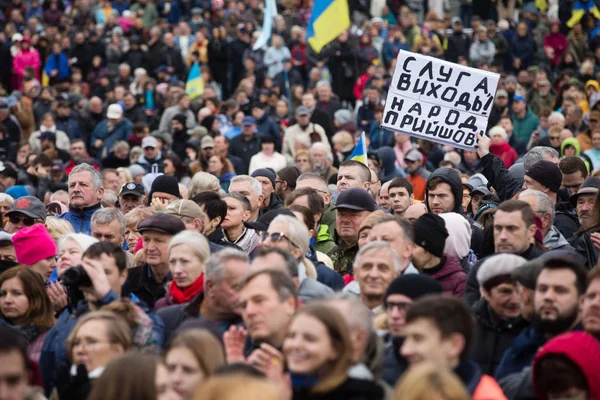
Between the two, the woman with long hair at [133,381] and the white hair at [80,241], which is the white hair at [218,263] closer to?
the white hair at [80,241]

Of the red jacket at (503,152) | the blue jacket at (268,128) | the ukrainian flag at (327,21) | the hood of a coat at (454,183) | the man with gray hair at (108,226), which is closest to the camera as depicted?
the man with gray hair at (108,226)

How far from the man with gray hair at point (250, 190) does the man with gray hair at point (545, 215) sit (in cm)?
328

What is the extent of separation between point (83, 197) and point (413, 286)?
18.2 ft

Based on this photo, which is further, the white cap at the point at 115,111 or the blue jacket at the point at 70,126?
the blue jacket at the point at 70,126

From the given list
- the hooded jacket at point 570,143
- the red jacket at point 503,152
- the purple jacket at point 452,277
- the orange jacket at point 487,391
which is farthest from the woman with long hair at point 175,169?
the orange jacket at point 487,391

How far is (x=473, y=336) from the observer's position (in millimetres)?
6043

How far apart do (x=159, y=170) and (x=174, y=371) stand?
471 inches

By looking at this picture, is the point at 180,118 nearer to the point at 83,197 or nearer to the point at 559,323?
the point at 83,197

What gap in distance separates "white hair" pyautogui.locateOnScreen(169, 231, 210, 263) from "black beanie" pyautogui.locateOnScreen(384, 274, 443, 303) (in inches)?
71.5

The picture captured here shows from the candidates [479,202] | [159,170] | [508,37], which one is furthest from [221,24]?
[479,202]

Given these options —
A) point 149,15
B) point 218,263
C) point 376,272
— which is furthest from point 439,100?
point 149,15

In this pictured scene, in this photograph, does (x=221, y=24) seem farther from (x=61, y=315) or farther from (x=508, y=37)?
(x=61, y=315)

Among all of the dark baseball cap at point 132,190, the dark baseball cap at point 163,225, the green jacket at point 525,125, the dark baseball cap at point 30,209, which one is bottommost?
the dark baseball cap at point 30,209

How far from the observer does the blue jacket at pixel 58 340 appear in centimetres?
764
